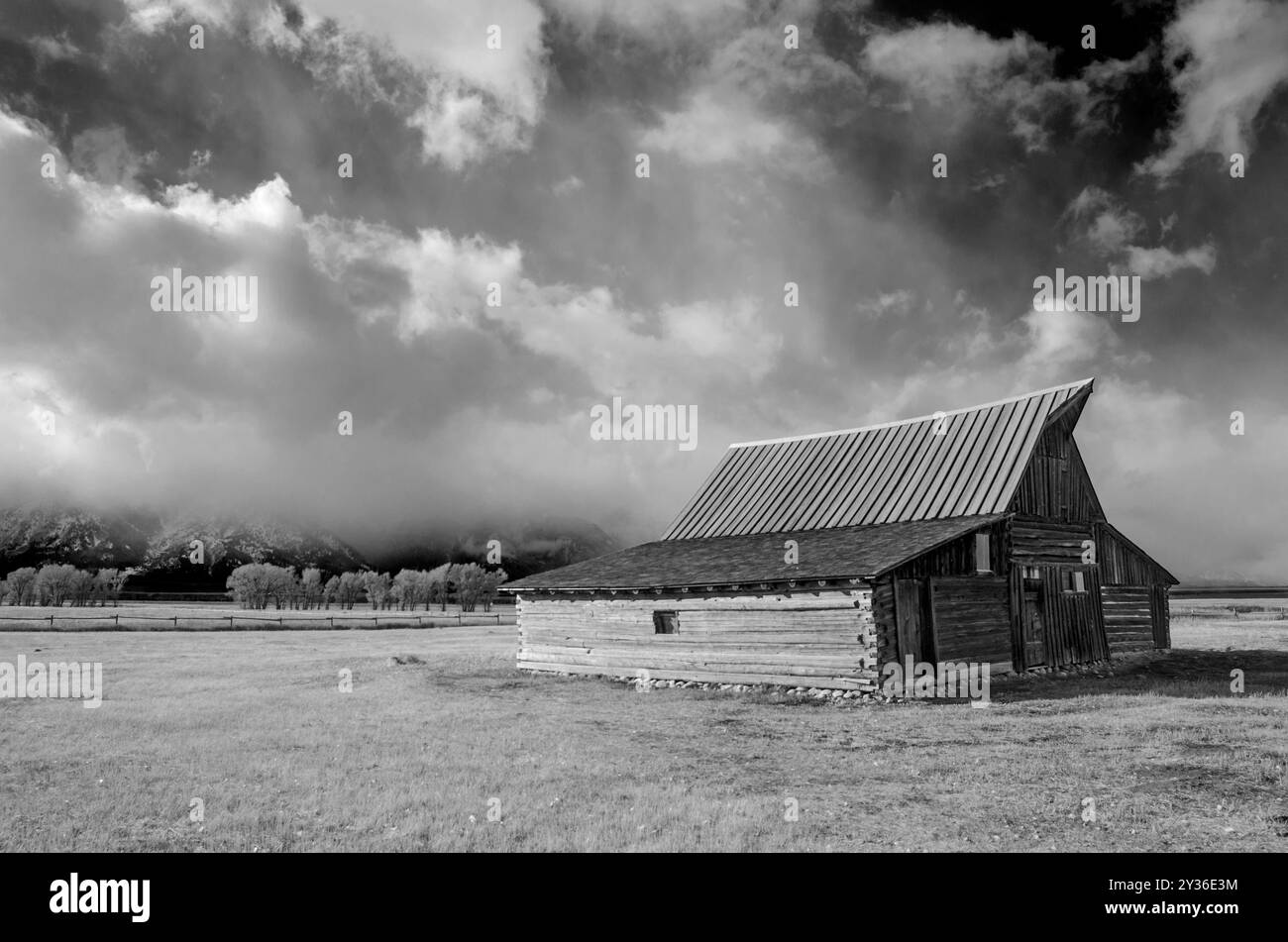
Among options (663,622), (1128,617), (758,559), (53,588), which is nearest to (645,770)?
(663,622)

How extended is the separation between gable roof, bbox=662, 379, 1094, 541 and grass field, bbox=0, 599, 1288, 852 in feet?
21.9

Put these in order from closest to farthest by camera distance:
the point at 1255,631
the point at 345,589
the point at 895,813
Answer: the point at 895,813
the point at 1255,631
the point at 345,589

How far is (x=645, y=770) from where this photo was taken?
42.7 feet

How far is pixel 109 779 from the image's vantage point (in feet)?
40.8

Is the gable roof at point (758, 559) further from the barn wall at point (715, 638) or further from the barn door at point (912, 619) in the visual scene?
the barn door at point (912, 619)

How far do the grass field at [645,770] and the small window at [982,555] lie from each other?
3.65 m

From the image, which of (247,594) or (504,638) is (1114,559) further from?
(247,594)

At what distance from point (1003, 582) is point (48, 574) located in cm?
14715

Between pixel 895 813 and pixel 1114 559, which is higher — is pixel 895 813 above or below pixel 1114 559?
below

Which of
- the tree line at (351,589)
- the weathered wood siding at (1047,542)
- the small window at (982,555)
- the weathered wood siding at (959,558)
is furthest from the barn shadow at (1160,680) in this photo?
the tree line at (351,589)

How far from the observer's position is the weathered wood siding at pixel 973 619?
23469mm
